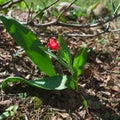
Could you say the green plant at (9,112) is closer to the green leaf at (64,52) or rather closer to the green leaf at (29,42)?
the green leaf at (29,42)

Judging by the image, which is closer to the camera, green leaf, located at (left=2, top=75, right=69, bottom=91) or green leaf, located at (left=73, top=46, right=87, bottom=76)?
green leaf, located at (left=2, top=75, right=69, bottom=91)

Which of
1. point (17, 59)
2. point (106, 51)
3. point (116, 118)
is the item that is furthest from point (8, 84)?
point (106, 51)

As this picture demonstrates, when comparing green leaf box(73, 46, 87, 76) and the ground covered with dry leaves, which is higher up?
green leaf box(73, 46, 87, 76)

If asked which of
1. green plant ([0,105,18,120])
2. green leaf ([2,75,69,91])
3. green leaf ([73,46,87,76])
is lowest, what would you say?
green plant ([0,105,18,120])

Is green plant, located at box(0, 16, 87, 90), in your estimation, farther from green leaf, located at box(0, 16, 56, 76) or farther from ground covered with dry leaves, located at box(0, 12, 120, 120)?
ground covered with dry leaves, located at box(0, 12, 120, 120)

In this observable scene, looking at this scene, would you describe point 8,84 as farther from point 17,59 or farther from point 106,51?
point 106,51

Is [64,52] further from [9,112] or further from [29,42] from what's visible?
[9,112]

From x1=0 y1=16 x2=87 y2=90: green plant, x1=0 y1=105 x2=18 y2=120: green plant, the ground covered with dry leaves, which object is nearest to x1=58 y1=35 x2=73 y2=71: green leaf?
x1=0 y1=16 x2=87 y2=90: green plant
